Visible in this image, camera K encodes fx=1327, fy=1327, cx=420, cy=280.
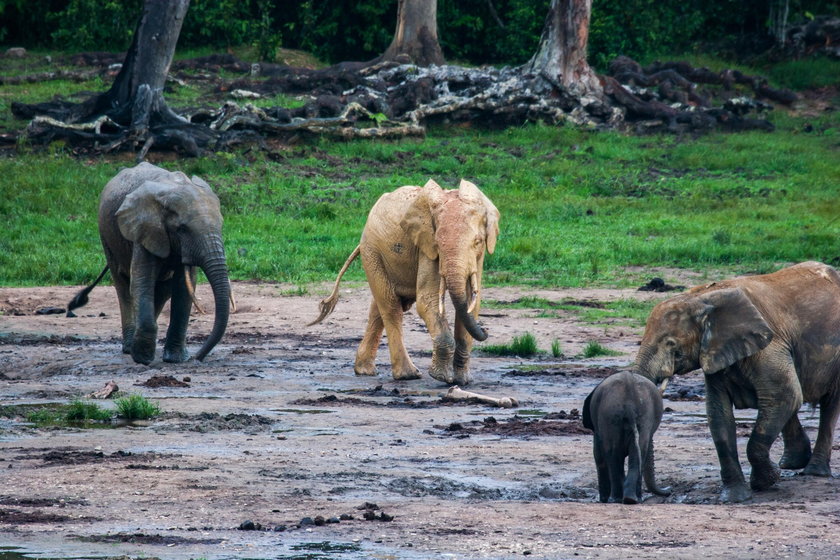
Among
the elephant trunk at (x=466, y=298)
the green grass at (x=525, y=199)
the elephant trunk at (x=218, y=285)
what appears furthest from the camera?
the green grass at (x=525, y=199)

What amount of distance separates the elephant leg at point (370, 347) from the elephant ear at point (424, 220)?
0.99 m

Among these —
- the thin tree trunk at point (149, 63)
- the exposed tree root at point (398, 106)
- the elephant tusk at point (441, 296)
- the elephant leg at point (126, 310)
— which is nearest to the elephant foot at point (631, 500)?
the elephant tusk at point (441, 296)

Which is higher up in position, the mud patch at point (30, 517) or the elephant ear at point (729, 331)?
the elephant ear at point (729, 331)

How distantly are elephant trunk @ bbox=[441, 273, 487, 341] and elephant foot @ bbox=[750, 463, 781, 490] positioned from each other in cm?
358

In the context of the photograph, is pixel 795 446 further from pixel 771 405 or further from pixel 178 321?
pixel 178 321

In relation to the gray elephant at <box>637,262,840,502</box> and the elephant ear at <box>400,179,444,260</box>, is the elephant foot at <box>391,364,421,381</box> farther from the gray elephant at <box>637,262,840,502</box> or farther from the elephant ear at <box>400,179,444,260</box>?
the gray elephant at <box>637,262,840,502</box>

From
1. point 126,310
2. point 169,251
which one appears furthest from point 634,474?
point 126,310

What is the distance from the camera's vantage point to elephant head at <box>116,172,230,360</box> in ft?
39.3

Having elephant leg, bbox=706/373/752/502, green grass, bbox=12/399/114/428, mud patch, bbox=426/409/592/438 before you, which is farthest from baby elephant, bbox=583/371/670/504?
green grass, bbox=12/399/114/428

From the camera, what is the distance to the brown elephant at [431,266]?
1089 centimetres

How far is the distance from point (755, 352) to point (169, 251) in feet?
20.9

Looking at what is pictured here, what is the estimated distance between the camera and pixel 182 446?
8.40m

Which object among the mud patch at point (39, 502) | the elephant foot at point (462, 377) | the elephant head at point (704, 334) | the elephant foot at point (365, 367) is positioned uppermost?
the elephant head at point (704, 334)

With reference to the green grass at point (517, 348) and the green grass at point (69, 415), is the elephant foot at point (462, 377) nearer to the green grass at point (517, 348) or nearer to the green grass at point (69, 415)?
the green grass at point (517, 348)
